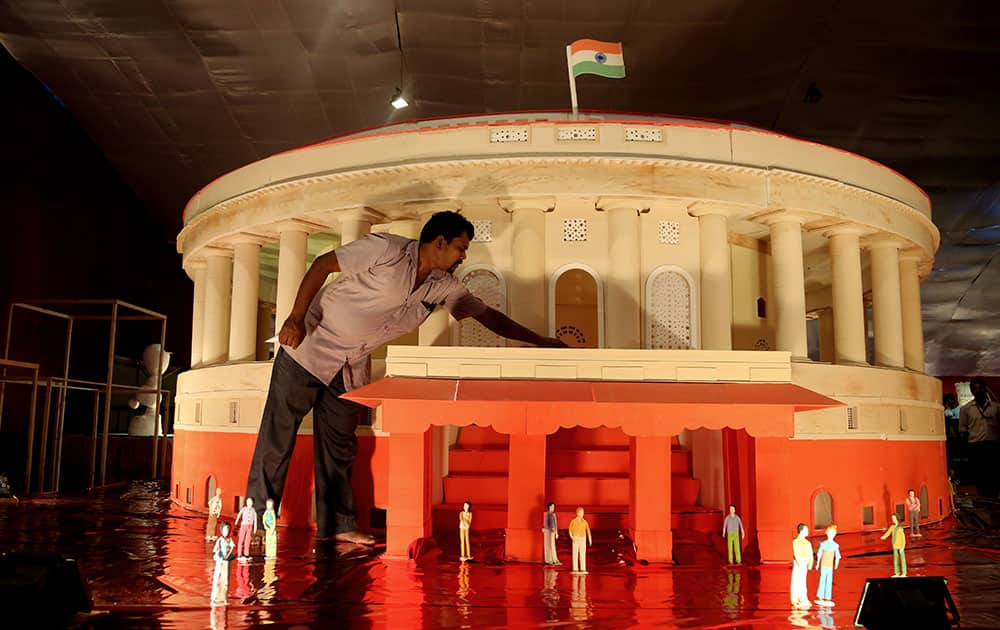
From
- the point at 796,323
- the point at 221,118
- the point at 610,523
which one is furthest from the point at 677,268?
the point at 221,118

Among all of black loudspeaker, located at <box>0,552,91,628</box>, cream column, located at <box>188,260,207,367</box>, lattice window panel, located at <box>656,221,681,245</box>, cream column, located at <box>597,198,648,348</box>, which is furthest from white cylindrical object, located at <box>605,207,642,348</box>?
cream column, located at <box>188,260,207,367</box>

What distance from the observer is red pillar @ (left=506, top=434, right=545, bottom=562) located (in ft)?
31.1

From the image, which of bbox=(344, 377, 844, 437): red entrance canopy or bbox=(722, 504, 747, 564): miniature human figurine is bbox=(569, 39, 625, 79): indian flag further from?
bbox=(722, 504, 747, 564): miniature human figurine

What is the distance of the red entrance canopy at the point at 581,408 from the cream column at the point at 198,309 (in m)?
9.65

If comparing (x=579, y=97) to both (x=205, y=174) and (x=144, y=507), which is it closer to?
(x=205, y=174)

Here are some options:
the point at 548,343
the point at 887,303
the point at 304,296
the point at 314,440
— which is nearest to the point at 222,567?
the point at 304,296

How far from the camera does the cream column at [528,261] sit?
13195mm

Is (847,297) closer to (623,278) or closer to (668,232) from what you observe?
(668,232)

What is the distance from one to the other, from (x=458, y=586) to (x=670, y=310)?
24.0ft

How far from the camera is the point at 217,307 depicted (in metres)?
16.7

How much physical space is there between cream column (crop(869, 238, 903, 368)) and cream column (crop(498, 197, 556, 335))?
6.87 m

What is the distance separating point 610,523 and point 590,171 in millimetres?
5759

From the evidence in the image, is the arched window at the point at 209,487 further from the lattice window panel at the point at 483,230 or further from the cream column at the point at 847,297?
the cream column at the point at 847,297

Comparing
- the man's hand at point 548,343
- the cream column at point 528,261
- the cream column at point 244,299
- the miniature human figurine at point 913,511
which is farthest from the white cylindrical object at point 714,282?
the cream column at point 244,299
